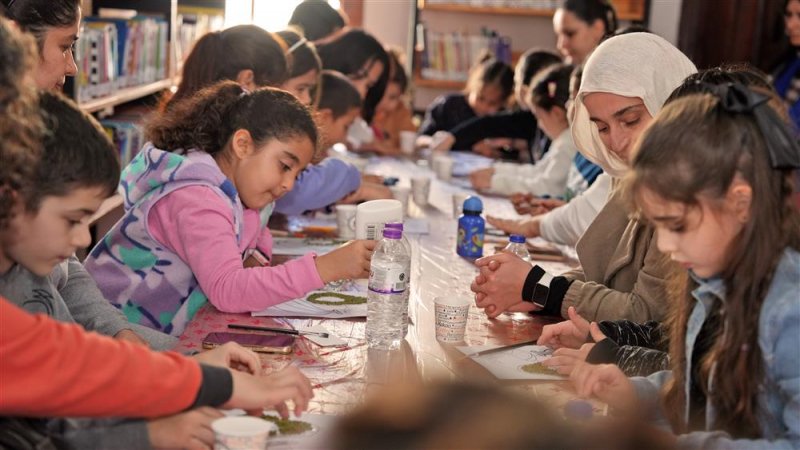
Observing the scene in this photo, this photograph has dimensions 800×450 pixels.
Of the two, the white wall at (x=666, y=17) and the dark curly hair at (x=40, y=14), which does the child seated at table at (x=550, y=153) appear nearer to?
the dark curly hair at (x=40, y=14)

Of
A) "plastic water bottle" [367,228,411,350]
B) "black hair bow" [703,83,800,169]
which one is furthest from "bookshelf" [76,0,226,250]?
"black hair bow" [703,83,800,169]

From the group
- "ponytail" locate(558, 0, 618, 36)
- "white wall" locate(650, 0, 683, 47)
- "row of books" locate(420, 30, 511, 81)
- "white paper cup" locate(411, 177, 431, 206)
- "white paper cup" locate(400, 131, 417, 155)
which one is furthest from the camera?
"row of books" locate(420, 30, 511, 81)

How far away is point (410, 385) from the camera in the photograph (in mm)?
604

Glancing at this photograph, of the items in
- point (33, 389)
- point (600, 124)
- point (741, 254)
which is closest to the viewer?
point (33, 389)

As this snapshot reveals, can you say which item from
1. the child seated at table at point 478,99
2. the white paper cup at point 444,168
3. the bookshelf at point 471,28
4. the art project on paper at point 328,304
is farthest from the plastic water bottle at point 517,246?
the bookshelf at point 471,28

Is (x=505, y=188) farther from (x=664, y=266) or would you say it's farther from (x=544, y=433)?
(x=544, y=433)

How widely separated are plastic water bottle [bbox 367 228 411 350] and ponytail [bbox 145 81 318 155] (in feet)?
1.52

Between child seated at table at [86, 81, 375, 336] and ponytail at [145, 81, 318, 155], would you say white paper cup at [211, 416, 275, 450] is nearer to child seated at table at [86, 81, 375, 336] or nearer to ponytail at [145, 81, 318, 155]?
child seated at table at [86, 81, 375, 336]

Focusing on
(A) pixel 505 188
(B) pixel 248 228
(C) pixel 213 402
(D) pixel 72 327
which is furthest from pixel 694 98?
(A) pixel 505 188

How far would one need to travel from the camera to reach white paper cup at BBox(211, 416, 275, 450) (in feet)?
3.95

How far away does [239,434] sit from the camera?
3.92ft

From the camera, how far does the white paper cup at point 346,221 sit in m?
2.81

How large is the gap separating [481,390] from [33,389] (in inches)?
29.7

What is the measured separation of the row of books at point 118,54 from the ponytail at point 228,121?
59.4 inches
